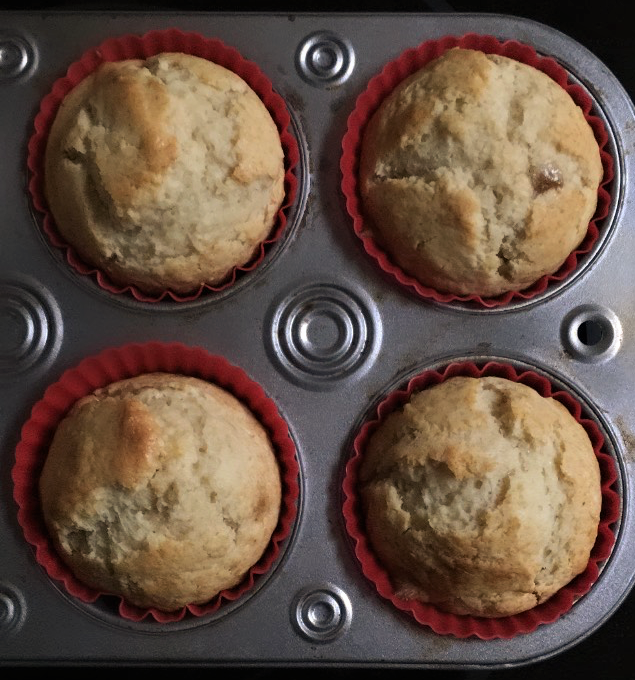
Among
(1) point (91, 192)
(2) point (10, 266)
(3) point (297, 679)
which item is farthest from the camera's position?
(3) point (297, 679)

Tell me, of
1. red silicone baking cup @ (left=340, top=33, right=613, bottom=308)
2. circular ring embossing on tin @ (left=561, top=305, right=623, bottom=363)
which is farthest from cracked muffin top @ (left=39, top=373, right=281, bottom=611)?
circular ring embossing on tin @ (left=561, top=305, right=623, bottom=363)

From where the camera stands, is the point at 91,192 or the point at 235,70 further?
the point at 235,70

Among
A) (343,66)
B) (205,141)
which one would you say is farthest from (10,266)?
(343,66)

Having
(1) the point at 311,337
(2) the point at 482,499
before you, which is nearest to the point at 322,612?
(2) the point at 482,499

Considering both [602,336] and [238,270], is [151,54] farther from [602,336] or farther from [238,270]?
[602,336]

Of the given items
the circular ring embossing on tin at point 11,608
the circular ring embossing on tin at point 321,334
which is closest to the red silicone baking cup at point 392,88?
the circular ring embossing on tin at point 321,334

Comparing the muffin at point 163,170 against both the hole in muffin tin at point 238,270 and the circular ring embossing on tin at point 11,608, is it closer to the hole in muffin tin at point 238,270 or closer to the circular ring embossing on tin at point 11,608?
the hole in muffin tin at point 238,270

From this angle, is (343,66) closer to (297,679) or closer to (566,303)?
(566,303)
